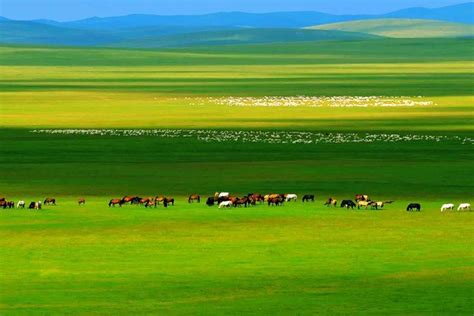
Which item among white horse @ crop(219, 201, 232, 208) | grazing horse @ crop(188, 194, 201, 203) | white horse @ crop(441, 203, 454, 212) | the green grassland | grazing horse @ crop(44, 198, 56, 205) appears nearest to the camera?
the green grassland

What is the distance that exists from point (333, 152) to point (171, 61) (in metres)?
107

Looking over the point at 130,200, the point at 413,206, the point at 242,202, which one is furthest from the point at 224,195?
the point at 413,206

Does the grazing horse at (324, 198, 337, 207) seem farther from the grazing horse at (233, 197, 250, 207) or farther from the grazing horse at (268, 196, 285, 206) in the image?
Answer: the grazing horse at (233, 197, 250, 207)

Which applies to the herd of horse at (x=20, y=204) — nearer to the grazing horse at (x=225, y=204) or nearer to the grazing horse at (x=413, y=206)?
the grazing horse at (x=225, y=204)

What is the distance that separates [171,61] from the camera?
506ft

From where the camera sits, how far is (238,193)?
1448 inches

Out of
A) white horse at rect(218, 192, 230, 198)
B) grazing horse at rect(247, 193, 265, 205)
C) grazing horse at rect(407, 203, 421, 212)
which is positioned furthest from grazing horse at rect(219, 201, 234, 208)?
grazing horse at rect(407, 203, 421, 212)

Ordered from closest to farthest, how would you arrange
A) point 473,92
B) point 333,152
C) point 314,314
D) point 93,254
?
point 314,314 < point 93,254 < point 333,152 < point 473,92

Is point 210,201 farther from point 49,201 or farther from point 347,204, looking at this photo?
point 49,201

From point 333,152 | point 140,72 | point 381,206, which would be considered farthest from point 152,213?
point 140,72

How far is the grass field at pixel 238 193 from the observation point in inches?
840

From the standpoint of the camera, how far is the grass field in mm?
21328

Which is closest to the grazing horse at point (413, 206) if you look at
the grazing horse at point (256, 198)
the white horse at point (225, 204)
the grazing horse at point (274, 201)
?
the grazing horse at point (274, 201)

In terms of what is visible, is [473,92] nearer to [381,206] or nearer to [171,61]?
[381,206]
